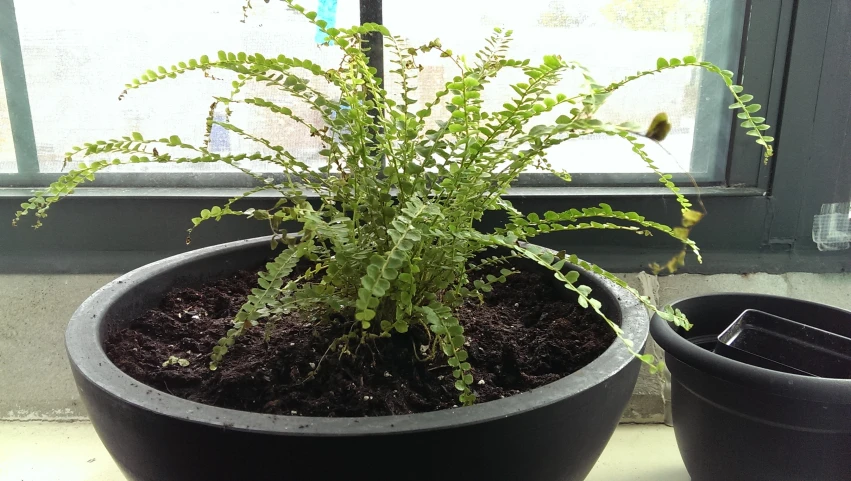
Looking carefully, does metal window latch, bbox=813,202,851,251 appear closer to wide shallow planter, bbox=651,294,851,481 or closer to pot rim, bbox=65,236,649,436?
wide shallow planter, bbox=651,294,851,481

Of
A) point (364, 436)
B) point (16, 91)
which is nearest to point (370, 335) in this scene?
point (364, 436)

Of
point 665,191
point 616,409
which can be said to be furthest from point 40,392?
point 665,191

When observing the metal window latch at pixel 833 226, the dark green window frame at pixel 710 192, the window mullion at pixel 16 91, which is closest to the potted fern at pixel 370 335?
the dark green window frame at pixel 710 192

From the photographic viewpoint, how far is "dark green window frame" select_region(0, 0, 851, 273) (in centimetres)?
96

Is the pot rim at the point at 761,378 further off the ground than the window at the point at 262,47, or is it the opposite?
the window at the point at 262,47

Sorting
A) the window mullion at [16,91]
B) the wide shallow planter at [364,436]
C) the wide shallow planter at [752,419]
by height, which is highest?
the window mullion at [16,91]

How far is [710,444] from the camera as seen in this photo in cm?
67

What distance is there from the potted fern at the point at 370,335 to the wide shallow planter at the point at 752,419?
→ 0.35 ft

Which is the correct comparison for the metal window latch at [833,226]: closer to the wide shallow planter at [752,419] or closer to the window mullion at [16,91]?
the wide shallow planter at [752,419]

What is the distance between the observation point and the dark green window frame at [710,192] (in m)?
0.96

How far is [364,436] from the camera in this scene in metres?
0.38

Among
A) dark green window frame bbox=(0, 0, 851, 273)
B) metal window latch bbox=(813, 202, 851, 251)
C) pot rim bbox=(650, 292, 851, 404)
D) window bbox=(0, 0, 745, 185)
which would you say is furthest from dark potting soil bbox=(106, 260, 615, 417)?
metal window latch bbox=(813, 202, 851, 251)

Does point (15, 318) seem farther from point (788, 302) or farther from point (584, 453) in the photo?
point (788, 302)

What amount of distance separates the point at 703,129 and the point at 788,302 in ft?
1.25
